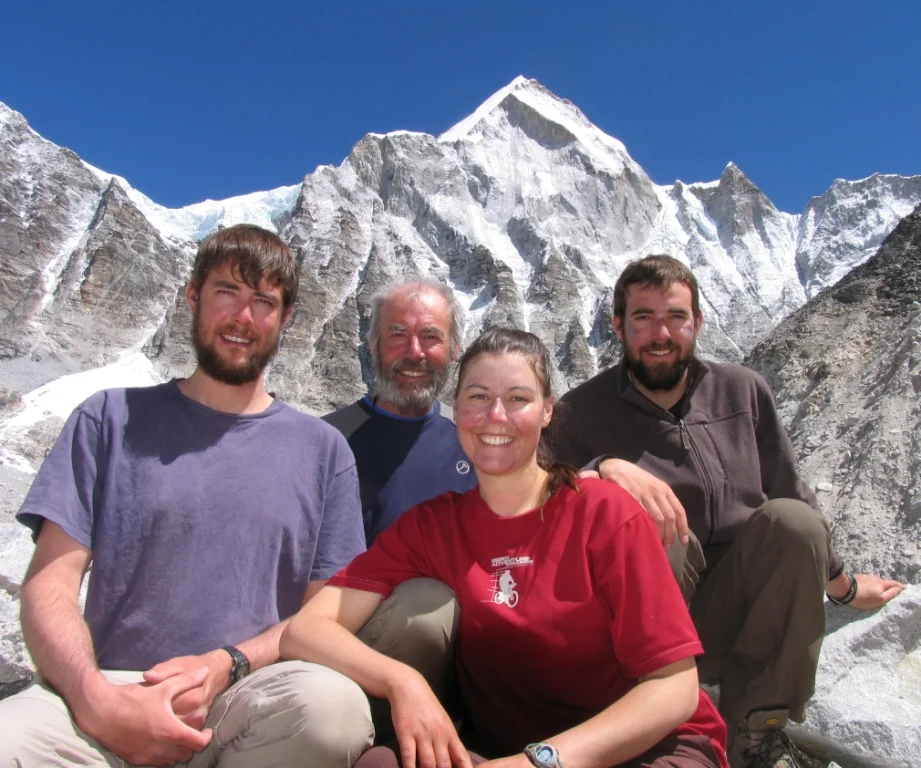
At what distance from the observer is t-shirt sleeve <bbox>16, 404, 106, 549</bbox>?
108 inches

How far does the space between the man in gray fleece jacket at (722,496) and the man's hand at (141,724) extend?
1.84 m

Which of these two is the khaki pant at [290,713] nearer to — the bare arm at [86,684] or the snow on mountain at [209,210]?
the bare arm at [86,684]

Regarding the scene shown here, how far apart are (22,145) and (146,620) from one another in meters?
111

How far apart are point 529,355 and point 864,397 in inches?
215

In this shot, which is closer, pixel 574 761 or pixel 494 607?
pixel 574 761

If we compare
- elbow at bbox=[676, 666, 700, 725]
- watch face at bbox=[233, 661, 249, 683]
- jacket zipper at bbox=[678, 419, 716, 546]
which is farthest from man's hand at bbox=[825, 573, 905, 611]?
watch face at bbox=[233, 661, 249, 683]

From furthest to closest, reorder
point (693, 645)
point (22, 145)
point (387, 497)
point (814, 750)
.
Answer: point (22, 145), point (387, 497), point (814, 750), point (693, 645)

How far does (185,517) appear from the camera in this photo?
289cm

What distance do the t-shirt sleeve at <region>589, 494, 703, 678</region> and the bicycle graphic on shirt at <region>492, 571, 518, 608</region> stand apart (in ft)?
0.94

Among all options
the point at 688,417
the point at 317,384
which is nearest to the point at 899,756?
the point at 688,417

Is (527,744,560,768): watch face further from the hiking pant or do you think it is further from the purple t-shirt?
the purple t-shirt

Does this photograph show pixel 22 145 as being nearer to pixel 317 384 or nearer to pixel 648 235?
pixel 317 384

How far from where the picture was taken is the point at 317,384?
6988 centimetres

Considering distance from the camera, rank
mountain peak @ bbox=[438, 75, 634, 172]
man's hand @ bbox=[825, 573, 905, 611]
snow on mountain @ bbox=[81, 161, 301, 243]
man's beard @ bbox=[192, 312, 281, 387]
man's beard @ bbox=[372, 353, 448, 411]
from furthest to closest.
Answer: snow on mountain @ bbox=[81, 161, 301, 243]
mountain peak @ bbox=[438, 75, 634, 172]
man's beard @ bbox=[372, 353, 448, 411]
man's hand @ bbox=[825, 573, 905, 611]
man's beard @ bbox=[192, 312, 281, 387]
